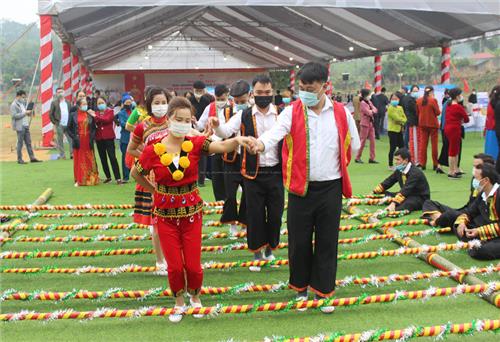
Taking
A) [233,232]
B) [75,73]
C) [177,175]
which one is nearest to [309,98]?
[177,175]

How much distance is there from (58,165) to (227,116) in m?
8.23

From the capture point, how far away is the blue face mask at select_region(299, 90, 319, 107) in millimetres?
3705

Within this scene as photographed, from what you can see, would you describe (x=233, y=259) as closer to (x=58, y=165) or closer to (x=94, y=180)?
(x=94, y=180)

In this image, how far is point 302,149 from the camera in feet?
12.3

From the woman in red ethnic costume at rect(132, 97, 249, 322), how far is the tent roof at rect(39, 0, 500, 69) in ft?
19.0

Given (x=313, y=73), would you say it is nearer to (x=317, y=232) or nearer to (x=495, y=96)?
(x=317, y=232)

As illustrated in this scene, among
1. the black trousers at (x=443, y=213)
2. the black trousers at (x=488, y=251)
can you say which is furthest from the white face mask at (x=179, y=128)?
the black trousers at (x=443, y=213)

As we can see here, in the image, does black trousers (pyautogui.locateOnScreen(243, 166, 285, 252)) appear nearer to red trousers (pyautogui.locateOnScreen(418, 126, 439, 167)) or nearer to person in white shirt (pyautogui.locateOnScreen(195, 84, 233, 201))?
person in white shirt (pyautogui.locateOnScreen(195, 84, 233, 201))

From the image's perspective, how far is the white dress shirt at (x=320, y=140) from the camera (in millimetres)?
3756

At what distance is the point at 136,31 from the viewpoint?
18844 millimetres

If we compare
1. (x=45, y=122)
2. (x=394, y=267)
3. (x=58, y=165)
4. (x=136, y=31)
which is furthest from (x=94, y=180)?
(x=136, y=31)

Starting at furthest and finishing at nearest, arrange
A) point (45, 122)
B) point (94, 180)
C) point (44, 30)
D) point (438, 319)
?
point (45, 122) → point (44, 30) → point (94, 180) → point (438, 319)

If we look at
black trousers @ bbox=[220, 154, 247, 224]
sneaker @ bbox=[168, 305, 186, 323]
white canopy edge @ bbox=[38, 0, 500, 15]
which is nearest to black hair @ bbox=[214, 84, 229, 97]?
black trousers @ bbox=[220, 154, 247, 224]

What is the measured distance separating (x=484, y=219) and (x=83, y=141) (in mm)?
6963
